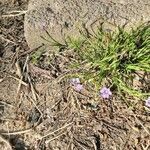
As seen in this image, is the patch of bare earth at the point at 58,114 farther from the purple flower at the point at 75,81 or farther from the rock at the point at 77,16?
the rock at the point at 77,16

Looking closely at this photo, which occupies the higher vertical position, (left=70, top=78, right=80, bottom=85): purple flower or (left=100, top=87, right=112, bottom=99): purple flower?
(left=70, top=78, right=80, bottom=85): purple flower

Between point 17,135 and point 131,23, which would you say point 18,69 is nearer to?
point 17,135

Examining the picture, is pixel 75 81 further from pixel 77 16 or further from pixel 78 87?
pixel 77 16

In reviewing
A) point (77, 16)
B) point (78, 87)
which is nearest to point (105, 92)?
point (78, 87)

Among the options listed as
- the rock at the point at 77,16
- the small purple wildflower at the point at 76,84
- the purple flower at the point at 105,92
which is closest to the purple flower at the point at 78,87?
the small purple wildflower at the point at 76,84

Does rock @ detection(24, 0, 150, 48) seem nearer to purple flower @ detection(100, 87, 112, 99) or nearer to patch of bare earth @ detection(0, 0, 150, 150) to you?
patch of bare earth @ detection(0, 0, 150, 150)

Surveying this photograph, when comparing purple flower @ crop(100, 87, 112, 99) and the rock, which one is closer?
purple flower @ crop(100, 87, 112, 99)

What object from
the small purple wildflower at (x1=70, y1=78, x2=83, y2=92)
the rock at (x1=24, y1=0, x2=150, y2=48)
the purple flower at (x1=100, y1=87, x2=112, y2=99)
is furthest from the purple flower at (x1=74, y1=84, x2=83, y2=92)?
the rock at (x1=24, y1=0, x2=150, y2=48)
